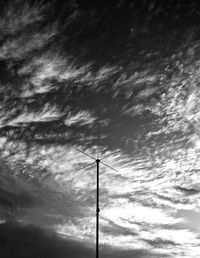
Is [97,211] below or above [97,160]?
below

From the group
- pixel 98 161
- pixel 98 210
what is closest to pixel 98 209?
pixel 98 210

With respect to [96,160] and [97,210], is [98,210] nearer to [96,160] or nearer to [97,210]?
[97,210]

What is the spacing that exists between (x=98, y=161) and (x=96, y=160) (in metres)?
0.37

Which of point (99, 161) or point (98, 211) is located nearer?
point (98, 211)

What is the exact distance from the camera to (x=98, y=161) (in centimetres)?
6222

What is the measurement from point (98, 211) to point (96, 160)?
336 inches

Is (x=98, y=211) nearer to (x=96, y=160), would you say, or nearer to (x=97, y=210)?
(x=97, y=210)

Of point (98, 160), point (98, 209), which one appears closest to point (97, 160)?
point (98, 160)

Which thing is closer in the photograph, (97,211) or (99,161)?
(97,211)

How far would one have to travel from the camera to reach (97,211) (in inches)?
2307

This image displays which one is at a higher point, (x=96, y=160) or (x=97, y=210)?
(x=96, y=160)

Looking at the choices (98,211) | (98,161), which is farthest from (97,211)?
(98,161)

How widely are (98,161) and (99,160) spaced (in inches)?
13.1

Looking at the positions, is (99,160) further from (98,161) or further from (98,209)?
(98,209)
